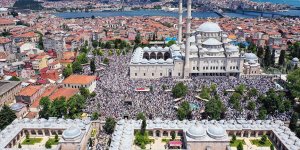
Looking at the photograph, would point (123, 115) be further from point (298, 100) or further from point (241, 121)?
point (298, 100)

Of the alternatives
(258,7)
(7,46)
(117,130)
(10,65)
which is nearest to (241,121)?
(117,130)

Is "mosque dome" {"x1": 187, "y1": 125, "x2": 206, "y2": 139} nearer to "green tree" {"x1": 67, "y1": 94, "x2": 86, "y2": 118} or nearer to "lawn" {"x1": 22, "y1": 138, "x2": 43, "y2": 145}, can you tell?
"green tree" {"x1": 67, "y1": 94, "x2": 86, "y2": 118}

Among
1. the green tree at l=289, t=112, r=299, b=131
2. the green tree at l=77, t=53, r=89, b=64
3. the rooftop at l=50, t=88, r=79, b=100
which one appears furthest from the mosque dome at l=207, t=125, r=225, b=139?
the green tree at l=77, t=53, r=89, b=64

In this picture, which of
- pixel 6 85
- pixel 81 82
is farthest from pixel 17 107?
pixel 81 82

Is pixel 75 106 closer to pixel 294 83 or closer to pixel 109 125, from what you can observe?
pixel 109 125

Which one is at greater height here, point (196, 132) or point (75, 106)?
point (196, 132)

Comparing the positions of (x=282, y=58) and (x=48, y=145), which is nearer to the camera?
(x=48, y=145)
